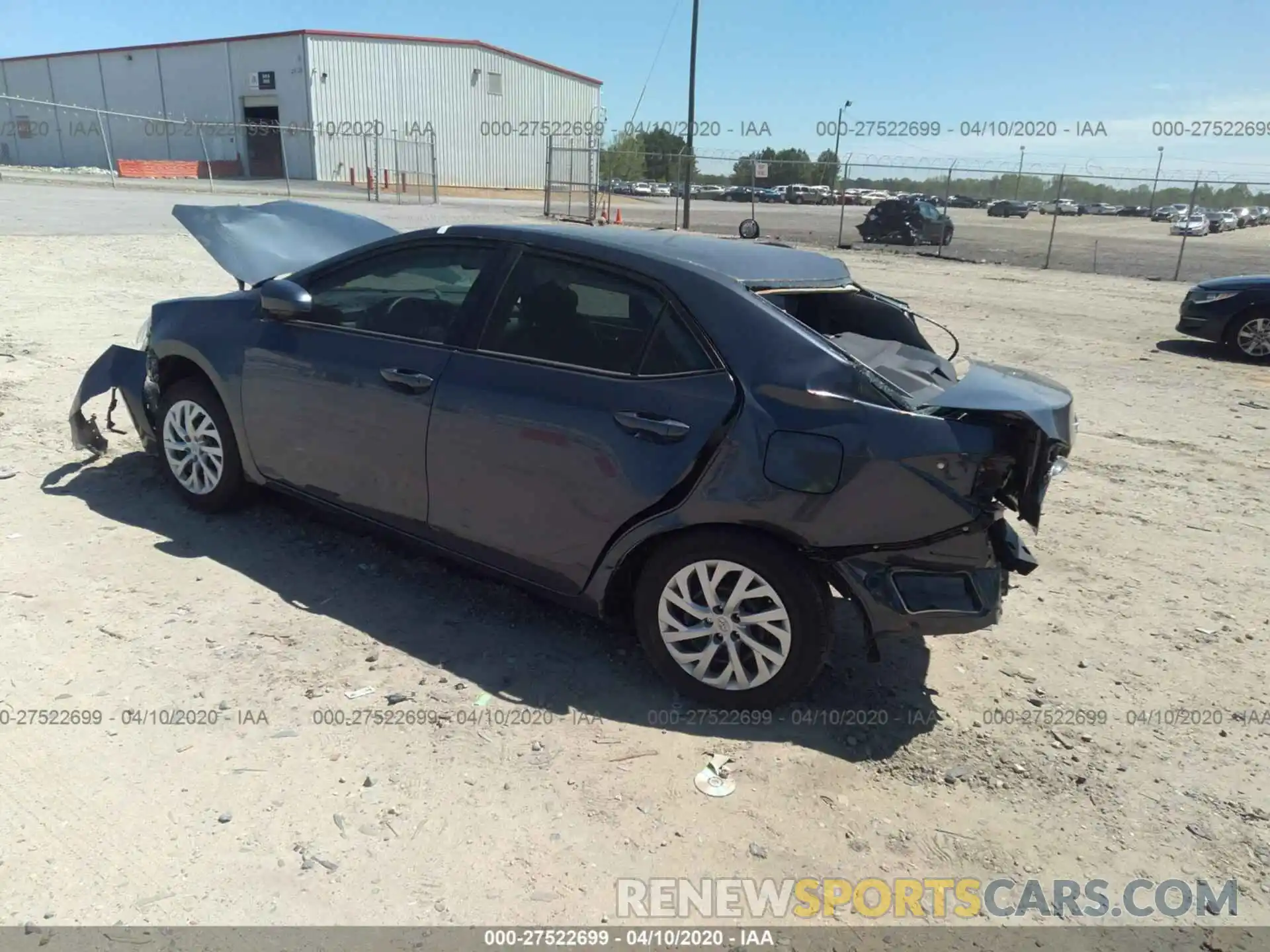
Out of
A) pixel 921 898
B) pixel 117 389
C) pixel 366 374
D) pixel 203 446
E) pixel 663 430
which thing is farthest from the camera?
pixel 117 389

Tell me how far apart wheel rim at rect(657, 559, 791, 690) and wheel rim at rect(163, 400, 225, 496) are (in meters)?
2.61

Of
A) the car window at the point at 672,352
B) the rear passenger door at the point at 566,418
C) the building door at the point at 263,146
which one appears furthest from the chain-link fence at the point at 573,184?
the car window at the point at 672,352

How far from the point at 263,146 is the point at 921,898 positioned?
5157 centimetres

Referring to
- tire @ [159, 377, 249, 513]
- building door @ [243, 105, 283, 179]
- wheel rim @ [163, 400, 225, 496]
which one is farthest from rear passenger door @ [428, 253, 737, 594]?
building door @ [243, 105, 283, 179]

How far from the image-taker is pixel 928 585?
304 cm

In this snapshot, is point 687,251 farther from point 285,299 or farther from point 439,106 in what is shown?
point 439,106

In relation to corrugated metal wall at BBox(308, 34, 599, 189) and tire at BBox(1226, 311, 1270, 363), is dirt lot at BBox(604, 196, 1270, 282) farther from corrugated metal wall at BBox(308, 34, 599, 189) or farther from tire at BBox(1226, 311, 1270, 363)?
tire at BBox(1226, 311, 1270, 363)

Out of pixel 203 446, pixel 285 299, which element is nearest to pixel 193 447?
pixel 203 446

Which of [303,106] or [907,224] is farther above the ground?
[303,106]

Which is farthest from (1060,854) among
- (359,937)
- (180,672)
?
(180,672)

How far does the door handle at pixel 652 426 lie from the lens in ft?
10.3

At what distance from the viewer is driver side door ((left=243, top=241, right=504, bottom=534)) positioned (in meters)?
3.72

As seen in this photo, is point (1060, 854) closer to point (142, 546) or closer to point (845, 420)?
point (845, 420)

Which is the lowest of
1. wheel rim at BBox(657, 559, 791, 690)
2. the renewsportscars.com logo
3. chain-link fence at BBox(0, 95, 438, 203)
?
the renewsportscars.com logo
